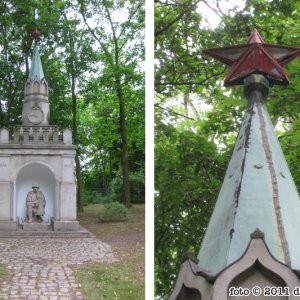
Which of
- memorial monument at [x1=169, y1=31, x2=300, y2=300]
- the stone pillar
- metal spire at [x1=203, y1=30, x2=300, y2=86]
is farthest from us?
the stone pillar

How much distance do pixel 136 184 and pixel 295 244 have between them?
158cm

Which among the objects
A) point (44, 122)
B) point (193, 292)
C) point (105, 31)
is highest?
point (105, 31)

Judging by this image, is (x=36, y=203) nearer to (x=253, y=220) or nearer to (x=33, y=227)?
(x=33, y=227)

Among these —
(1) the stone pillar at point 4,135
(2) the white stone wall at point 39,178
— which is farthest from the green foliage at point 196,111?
(1) the stone pillar at point 4,135

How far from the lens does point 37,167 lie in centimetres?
340

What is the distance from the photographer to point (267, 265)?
117 cm

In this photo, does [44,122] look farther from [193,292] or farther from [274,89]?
[193,292]

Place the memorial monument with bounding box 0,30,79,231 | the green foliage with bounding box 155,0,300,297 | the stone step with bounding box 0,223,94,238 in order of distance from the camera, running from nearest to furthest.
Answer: the green foliage with bounding box 155,0,300,297
the stone step with bounding box 0,223,94,238
the memorial monument with bounding box 0,30,79,231

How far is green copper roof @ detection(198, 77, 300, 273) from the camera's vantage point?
1243mm

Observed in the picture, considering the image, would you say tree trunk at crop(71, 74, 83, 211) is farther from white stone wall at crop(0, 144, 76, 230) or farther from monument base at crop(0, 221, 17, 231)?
monument base at crop(0, 221, 17, 231)

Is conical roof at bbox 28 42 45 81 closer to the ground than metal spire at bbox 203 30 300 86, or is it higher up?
higher up

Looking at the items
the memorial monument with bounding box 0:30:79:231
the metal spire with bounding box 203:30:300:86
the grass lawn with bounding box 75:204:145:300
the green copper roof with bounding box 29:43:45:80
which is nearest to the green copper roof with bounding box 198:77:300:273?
the metal spire with bounding box 203:30:300:86

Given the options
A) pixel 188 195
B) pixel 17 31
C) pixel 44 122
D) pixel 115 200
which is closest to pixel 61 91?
pixel 44 122

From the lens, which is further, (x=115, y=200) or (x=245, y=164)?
(x=115, y=200)
